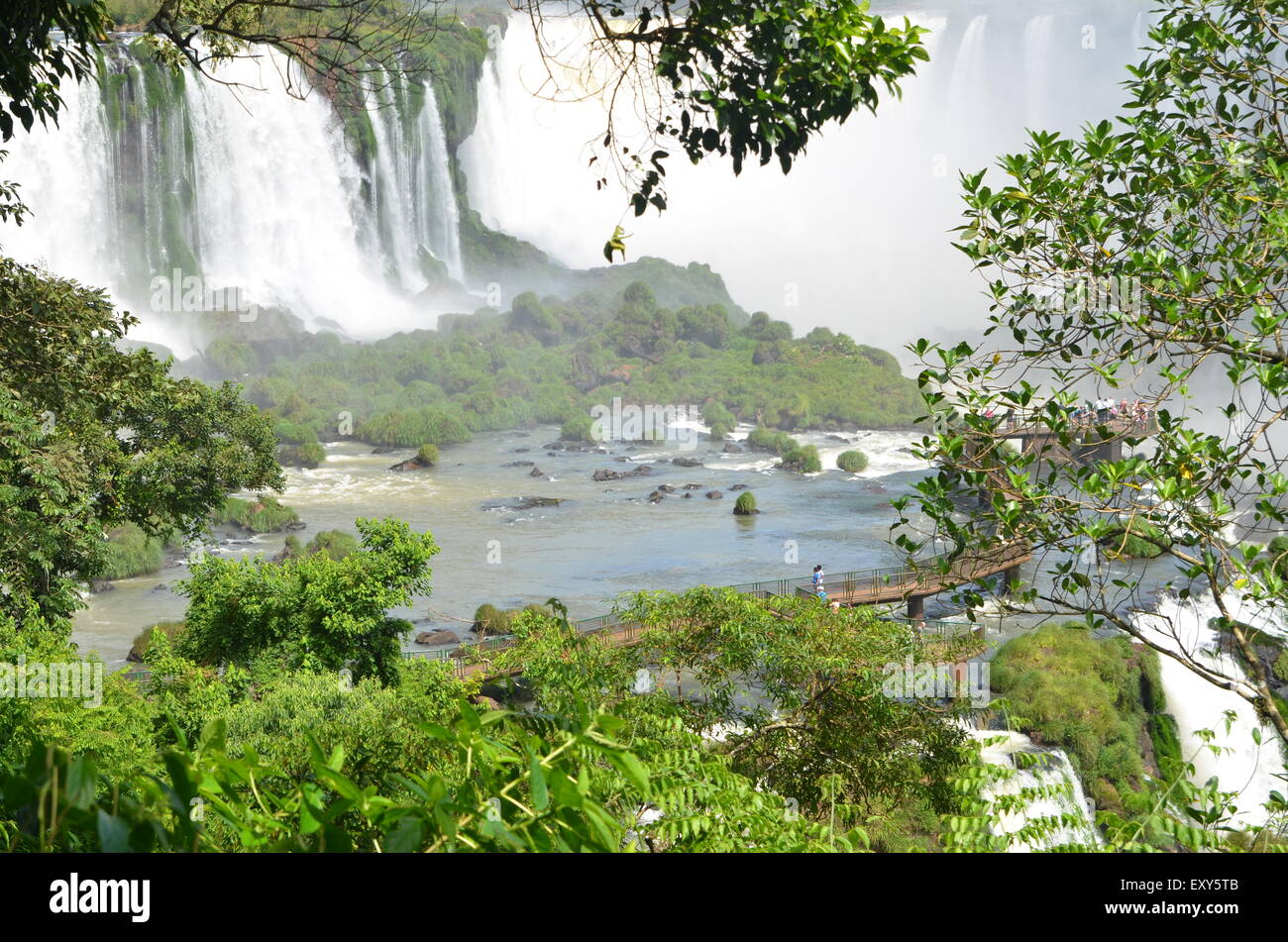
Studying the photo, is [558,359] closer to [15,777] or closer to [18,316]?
[18,316]

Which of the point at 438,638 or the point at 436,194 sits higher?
the point at 436,194

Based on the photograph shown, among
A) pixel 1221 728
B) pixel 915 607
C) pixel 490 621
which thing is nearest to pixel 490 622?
pixel 490 621

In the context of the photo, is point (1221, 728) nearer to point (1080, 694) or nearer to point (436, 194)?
point (1080, 694)

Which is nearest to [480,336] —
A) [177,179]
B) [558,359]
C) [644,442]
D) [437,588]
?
[558,359]

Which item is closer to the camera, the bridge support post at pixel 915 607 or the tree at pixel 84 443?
the tree at pixel 84 443

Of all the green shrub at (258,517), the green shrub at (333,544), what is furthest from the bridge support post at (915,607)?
the green shrub at (258,517)

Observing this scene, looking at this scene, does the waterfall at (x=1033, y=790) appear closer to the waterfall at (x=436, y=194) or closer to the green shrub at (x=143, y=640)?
the green shrub at (x=143, y=640)

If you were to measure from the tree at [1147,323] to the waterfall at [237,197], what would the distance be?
25.9 m

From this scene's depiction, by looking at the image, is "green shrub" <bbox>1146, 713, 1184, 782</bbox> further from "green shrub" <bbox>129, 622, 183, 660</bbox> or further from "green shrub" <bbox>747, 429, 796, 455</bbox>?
"green shrub" <bbox>747, 429, 796, 455</bbox>

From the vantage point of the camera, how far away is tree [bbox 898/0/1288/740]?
260 cm

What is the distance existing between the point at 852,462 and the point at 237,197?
2118 centimetres

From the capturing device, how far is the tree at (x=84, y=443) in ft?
19.0

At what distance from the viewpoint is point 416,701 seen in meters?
8.17

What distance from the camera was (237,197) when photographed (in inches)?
1368
